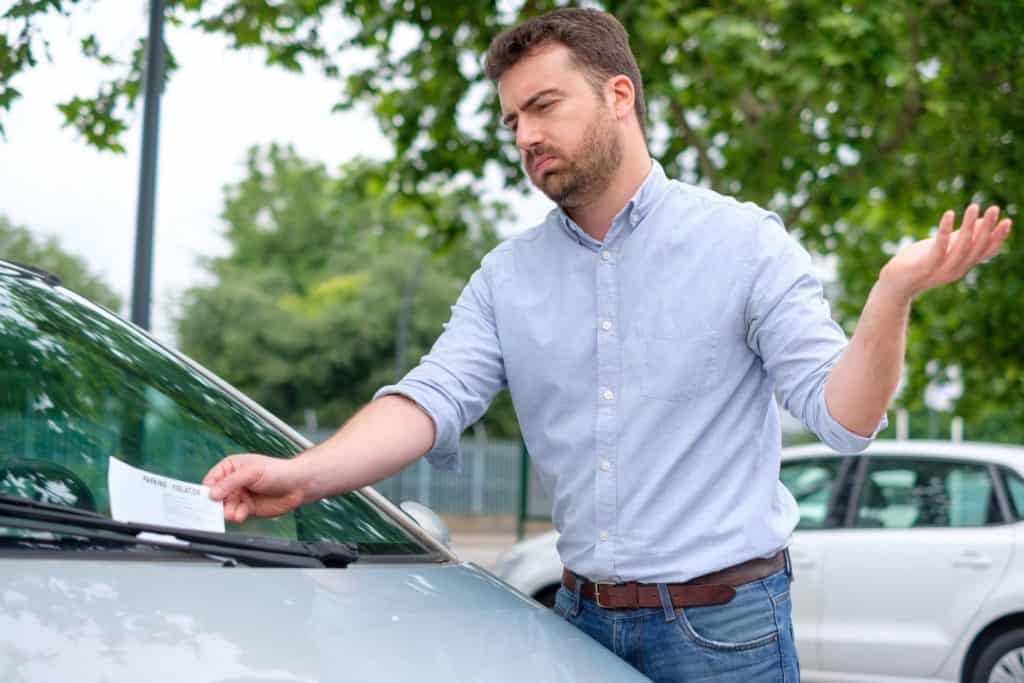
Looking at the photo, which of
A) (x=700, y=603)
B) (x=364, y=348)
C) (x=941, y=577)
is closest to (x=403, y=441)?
(x=700, y=603)

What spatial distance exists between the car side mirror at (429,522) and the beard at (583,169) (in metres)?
0.66

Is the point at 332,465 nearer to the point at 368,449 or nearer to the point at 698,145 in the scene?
the point at 368,449

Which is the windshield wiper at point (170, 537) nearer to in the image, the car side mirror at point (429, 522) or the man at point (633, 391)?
the man at point (633, 391)

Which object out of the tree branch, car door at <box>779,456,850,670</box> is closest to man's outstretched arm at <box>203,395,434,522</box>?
car door at <box>779,456,850,670</box>

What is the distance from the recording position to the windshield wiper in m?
1.98

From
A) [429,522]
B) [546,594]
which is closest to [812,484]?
[546,594]

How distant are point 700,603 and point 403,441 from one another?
0.54 meters

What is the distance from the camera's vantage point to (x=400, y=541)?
8.42 ft

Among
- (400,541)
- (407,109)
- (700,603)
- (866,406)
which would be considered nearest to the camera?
(866,406)

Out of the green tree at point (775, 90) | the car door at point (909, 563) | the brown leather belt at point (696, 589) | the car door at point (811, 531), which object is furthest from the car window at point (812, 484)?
the brown leather belt at point (696, 589)

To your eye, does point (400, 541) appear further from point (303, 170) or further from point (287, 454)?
point (303, 170)

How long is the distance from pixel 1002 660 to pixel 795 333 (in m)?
5.61

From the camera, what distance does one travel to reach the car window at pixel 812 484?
799 centimetres

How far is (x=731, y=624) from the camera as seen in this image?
2.36m
